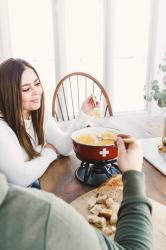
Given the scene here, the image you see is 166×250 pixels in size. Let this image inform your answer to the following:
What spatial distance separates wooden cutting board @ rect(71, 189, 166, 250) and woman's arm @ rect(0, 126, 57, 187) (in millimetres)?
260

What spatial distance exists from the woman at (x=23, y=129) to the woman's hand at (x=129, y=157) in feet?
1.39

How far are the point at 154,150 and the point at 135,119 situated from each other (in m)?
0.50

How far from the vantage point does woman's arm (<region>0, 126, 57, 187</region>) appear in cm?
109

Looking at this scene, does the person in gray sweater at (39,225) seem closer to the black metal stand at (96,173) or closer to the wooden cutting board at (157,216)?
the wooden cutting board at (157,216)

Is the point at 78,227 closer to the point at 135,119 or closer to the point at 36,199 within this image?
the point at 36,199

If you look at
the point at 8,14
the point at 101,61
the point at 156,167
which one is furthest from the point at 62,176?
the point at 101,61

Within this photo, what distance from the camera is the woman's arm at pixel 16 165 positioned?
1.09 meters

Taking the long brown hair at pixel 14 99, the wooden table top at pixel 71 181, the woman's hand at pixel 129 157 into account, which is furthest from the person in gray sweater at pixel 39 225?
the long brown hair at pixel 14 99

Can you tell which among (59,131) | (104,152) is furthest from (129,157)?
(59,131)

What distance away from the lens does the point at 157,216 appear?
846mm

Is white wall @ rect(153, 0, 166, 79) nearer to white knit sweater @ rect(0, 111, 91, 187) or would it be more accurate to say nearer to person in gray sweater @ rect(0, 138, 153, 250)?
white knit sweater @ rect(0, 111, 91, 187)

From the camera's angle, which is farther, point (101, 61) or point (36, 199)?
point (101, 61)

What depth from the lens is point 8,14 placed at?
109 inches

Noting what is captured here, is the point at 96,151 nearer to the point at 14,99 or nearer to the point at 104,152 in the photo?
the point at 104,152
